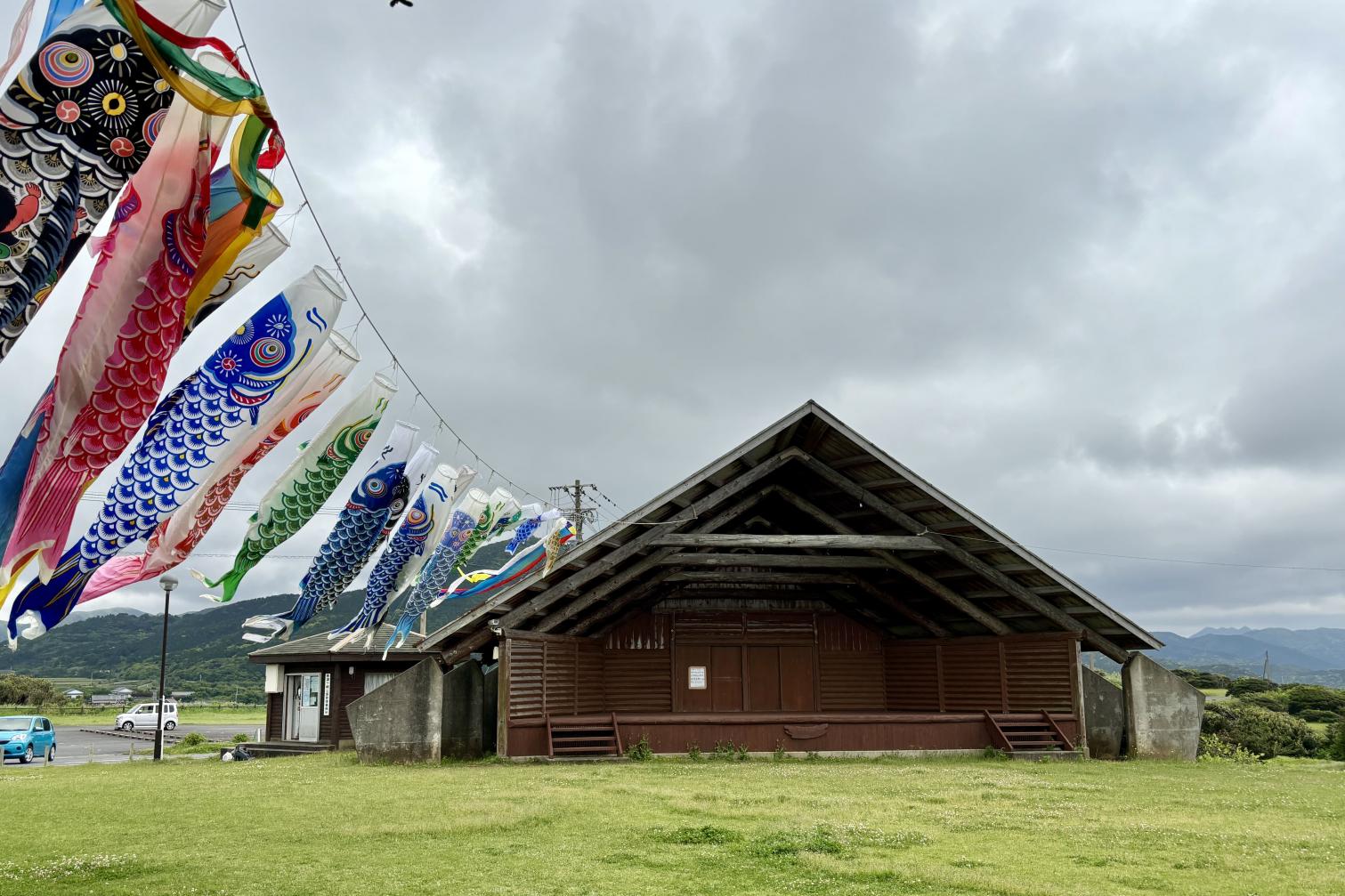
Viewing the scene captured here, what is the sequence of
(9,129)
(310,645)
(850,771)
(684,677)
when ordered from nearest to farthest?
1. (9,129)
2. (850,771)
3. (684,677)
4. (310,645)

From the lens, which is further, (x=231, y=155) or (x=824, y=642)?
(x=824, y=642)

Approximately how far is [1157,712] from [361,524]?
50.9ft

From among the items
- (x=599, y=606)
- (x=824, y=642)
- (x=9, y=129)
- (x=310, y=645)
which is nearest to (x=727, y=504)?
(x=599, y=606)

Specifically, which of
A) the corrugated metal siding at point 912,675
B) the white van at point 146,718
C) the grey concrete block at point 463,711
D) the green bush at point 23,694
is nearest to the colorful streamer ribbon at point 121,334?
the grey concrete block at point 463,711

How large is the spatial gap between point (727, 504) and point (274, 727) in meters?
14.9

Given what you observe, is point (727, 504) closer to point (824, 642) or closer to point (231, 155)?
point (824, 642)

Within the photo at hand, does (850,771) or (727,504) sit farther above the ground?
(727,504)

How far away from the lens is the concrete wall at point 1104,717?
18750 millimetres

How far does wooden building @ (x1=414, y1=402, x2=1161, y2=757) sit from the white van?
26.9 m

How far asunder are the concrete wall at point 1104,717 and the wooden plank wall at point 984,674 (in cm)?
83

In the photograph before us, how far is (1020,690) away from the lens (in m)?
19.5

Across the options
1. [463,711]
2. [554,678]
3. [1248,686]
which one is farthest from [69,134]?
[1248,686]

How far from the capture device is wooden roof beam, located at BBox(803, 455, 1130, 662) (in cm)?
1828

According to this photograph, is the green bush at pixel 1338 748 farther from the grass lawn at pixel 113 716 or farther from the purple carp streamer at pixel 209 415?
the grass lawn at pixel 113 716
